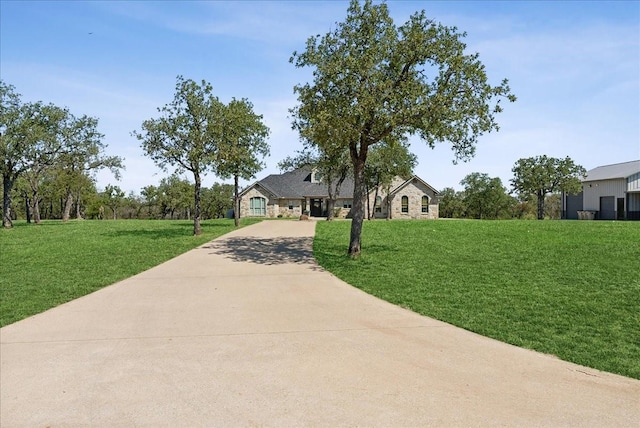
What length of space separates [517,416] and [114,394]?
156 inches

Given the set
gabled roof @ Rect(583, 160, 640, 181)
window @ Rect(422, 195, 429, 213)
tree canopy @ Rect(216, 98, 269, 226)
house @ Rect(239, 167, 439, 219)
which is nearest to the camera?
tree canopy @ Rect(216, 98, 269, 226)

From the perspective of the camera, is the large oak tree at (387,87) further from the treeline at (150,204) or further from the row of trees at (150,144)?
the treeline at (150,204)

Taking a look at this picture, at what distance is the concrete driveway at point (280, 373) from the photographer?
407cm

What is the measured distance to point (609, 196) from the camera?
122ft

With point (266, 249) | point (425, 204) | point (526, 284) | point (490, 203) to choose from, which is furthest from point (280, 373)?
point (490, 203)

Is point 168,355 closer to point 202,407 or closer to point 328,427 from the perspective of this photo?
point 202,407

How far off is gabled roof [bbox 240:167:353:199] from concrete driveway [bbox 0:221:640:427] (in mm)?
39106

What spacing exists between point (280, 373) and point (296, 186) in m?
44.6

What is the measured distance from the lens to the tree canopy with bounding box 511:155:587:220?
39625 millimetres

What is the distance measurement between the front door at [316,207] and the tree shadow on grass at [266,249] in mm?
27998

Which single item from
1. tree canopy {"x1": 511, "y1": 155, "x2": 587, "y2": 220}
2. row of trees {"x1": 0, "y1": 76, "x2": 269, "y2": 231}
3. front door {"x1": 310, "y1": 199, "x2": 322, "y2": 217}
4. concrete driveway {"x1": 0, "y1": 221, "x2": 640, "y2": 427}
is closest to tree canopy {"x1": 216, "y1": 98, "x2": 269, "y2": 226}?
row of trees {"x1": 0, "y1": 76, "x2": 269, "y2": 231}

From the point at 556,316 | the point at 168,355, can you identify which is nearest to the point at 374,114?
the point at 556,316

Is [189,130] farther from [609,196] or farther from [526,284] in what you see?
[609,196]

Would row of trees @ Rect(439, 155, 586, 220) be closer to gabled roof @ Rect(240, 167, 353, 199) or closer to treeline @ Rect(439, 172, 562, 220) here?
treeline @ Rect(439, 172, 562, 220)
